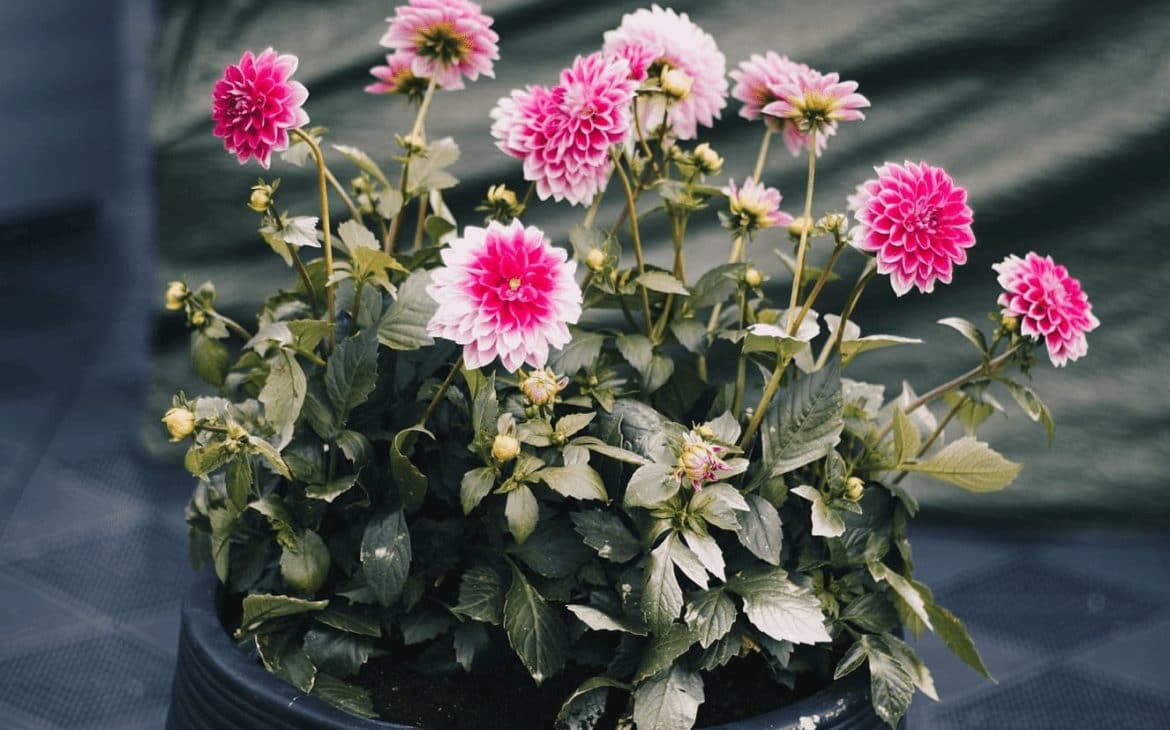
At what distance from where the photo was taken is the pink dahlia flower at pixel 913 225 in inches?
28.6

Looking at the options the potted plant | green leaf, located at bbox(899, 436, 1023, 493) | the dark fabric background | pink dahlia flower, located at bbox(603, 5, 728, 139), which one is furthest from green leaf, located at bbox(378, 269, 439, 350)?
the dark fabric background

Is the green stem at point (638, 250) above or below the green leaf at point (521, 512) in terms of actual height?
above

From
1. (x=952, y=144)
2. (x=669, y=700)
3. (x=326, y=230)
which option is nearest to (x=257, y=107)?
(x=326, y=230)

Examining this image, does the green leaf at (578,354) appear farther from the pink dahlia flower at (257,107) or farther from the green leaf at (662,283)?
the pink dahlia flower at (257,107)

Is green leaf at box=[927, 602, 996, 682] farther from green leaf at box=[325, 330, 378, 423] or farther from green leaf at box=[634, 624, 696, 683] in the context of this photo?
green leaf at box=[325, 330, 378, 423]

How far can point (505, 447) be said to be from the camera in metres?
0.73

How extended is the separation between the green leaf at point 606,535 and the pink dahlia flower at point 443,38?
1.04 ft

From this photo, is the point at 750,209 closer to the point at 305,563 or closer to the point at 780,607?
the point at 780,607

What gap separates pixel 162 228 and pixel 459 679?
110 centimetres

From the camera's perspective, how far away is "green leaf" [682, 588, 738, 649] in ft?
2.47

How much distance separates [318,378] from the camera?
84 centimetres

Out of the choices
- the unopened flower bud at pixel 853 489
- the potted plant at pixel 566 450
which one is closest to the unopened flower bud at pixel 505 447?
the potted plant at pixel 566 450

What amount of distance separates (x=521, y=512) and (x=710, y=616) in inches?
5.4

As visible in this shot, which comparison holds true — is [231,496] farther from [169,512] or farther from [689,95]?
[169,512]
